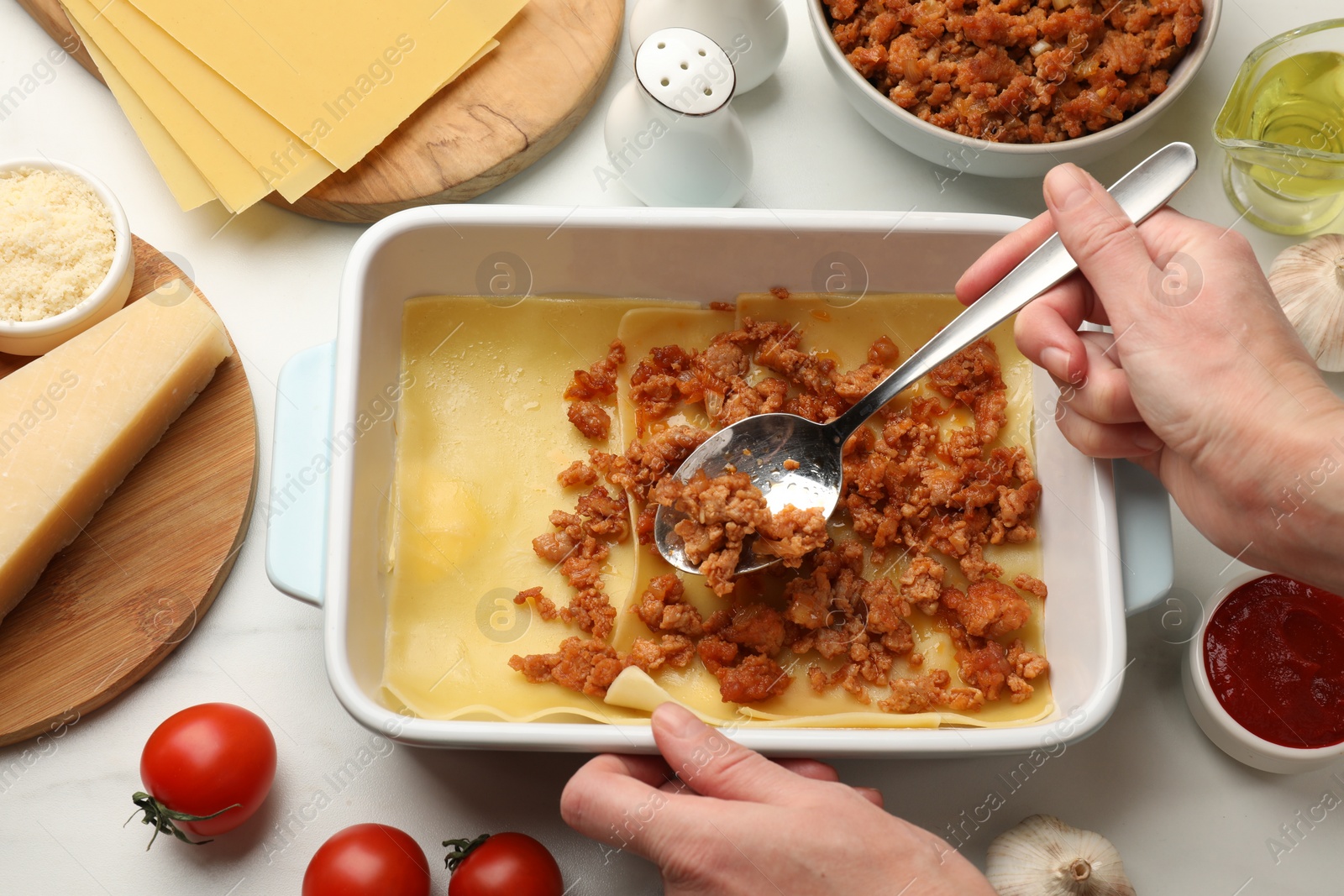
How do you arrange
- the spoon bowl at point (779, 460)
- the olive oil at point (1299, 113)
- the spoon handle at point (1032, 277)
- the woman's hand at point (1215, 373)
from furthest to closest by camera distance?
the olive oil at point (1299, 113) → the spoon bowl at point (779, 460) → the spoon handle at point (1032, 277) → the woman's hand at point (1215, 373)

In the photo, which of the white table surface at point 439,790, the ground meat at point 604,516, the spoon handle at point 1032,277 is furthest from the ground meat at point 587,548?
the spoon handle at point 1032,277

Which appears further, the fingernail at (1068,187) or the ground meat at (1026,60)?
the ground meat at (1026,60)

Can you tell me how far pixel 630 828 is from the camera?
1.81 m

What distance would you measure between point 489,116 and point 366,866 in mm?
1753

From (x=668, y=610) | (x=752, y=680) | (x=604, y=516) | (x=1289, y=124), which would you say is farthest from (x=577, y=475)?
(x=1289, y=124)

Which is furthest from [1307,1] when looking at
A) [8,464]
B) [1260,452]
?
[8,464]

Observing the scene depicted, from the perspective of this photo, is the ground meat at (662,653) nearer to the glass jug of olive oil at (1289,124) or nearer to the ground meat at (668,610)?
the ground meat at (668,610)

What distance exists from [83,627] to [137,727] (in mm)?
261

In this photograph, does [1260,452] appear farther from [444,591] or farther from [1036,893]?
[444,591]

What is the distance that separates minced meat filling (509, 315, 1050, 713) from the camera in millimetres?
2148

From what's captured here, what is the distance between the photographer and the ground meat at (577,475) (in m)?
2.32

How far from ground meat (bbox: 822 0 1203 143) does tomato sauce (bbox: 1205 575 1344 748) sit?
44.2 inches

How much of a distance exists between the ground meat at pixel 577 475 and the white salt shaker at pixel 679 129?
683mm

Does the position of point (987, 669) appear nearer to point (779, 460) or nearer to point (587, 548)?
point (779, 460)
